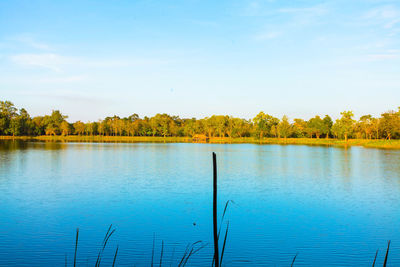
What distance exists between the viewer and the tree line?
81.2m

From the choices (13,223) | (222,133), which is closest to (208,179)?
(13,223)

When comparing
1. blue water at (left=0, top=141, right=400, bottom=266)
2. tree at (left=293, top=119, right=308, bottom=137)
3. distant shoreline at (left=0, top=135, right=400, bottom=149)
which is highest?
tree at (left=293, top=119, right=308, bottom=137)

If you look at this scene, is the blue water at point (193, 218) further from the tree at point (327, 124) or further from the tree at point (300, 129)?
the tree at point (300, 129)

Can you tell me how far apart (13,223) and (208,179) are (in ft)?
41.3

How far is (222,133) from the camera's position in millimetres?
101938

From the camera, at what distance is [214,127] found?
10231 cm

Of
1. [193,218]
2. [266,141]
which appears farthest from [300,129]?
[193,218]

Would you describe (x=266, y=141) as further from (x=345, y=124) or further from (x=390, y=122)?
(x=390, y=122)

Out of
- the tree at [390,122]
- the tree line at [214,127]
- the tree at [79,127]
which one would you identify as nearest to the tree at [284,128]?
the tree line at [214,127]

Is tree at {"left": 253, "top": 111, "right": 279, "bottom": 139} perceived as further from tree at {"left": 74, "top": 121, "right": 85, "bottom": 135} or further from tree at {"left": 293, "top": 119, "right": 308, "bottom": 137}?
tree at {"left": 74, "top": 121, "right": 85, "bottom": 135}

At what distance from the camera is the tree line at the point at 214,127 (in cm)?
8125

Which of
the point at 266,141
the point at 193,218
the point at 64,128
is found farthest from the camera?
the point at 64,128

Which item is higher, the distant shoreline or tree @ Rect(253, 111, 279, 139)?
tree @ Rect(253, 111, 279, 139)

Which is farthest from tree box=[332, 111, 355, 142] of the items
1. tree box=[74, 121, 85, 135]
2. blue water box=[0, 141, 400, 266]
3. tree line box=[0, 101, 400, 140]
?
tree box=[74, 121, 85, 135]
